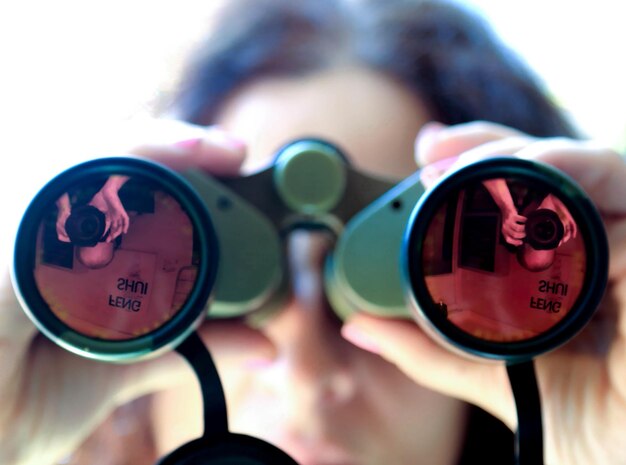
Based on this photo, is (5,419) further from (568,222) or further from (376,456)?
(568,222)

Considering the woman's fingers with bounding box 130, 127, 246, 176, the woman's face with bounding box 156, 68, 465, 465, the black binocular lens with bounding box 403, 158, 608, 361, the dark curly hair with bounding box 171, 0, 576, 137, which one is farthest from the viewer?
the dark curly hair with bounding box 171, 0, 576, 137

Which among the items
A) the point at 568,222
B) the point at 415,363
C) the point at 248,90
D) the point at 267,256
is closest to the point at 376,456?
the point at 415,363

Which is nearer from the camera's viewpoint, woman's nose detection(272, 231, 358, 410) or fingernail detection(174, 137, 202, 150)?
fingernail detection(174, 137, 202, 150)

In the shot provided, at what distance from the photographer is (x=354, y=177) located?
2.39 ft

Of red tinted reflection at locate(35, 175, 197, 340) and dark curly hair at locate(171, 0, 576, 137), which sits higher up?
dark curly hair at locate(171, 0, 576, 137)

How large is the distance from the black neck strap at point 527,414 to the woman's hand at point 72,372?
1.03 ft

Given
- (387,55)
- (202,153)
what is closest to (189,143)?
(202,153)

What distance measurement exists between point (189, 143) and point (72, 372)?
292 millimetres

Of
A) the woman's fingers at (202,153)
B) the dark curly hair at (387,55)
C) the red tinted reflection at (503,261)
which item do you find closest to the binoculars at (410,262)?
the red tinted reflection at (503,261)

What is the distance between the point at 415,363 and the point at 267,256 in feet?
0.71

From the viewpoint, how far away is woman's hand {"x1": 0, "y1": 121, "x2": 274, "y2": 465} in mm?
582

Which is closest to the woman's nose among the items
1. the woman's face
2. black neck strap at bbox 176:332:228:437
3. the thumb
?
the woman's face

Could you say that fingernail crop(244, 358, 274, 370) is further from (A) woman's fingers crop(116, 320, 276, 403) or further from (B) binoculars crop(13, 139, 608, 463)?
(B) binoculars crop(13, 139, 608, 463)

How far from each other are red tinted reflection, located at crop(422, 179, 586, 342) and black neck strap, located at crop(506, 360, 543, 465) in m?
0.04
